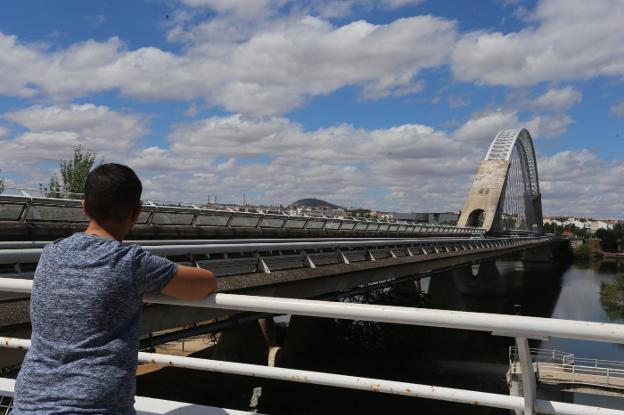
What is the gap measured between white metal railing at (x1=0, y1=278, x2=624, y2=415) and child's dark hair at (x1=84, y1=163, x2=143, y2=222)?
1.16ft

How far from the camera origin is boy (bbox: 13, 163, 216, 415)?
1.89 meters

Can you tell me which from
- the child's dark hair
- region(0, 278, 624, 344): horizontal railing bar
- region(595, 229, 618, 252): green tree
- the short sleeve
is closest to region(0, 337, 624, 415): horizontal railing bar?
region(0, 278, 624, 344): horizontal railing bar

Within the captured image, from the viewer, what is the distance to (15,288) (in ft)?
7.82

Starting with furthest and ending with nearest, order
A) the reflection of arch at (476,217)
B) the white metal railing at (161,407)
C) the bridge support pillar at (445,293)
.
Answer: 1. the reflection of arch at (476,217)
2. the bridge support pillar at (445,293)
3. the white metal railing at (161,407)

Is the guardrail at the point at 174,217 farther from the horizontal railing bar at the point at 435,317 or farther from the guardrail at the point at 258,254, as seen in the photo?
the horizontal railing bar at the point at 435,317

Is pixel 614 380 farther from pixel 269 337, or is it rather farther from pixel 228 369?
pixel 228 369

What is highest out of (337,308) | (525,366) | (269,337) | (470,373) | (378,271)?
(337,308)

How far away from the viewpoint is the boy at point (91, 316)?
1894mm

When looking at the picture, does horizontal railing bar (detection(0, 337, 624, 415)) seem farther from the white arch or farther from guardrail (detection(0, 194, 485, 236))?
the white arch

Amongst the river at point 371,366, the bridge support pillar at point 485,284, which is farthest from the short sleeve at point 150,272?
the bridge support pillar at point 485,284

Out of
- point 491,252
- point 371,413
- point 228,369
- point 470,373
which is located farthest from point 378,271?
point 491,252

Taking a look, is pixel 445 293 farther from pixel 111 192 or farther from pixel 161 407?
pixel 111 192

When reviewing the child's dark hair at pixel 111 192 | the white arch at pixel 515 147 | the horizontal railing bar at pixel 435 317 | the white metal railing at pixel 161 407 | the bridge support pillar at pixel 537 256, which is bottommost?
the bridge support pillar at pixel 537 256

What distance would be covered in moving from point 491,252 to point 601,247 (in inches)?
4480
